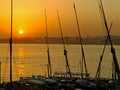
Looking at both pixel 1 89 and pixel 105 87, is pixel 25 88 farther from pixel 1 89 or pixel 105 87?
pixel 105 87

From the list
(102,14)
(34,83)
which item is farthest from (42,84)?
(102,14)

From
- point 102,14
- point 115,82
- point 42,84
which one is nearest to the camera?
point 102,14

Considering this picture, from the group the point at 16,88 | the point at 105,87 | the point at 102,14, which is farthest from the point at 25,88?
the point at 102,14

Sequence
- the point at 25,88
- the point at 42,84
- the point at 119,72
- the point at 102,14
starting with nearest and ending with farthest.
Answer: the point at 119,72 < the point at 102,14 < the point at 25,88 < the point at 42,84

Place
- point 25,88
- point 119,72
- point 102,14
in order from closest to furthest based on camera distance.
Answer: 1. point 119,72
2. point 102,14
3. point 25,88

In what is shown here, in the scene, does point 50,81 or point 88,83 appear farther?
point 50,81

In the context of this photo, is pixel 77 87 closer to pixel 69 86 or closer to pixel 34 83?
pixel 69 86

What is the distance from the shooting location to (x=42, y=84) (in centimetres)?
4209

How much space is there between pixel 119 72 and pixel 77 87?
37.6 ft

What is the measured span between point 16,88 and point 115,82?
29.0 ft

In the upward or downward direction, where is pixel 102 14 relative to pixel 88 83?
upward

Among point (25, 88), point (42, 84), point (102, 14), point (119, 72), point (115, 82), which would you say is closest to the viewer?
point (119, 72)

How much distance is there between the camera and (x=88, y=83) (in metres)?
39.9

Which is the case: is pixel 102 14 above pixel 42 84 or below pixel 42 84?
above
